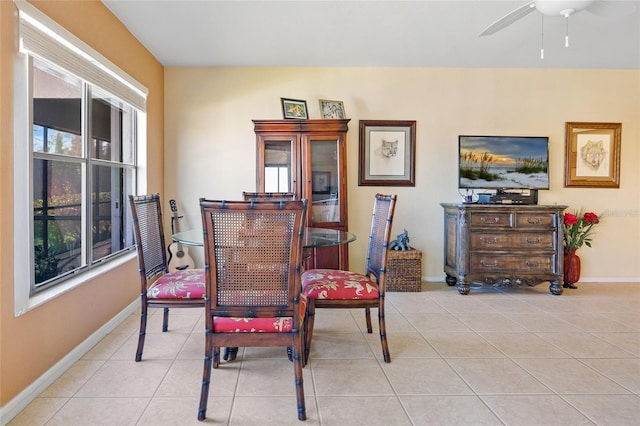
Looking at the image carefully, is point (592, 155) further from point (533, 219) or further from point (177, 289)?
point (177, 289)

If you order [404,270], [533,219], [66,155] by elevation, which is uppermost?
[66,155]

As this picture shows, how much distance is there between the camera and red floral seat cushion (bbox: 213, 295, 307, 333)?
1718 millimetres

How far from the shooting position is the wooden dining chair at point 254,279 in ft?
5.42

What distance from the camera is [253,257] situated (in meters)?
1.68

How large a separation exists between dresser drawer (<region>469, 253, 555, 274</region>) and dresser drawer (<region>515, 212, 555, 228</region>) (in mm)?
313

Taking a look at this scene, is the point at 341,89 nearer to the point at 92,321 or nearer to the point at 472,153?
the point at 472,153

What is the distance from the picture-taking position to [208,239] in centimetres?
165

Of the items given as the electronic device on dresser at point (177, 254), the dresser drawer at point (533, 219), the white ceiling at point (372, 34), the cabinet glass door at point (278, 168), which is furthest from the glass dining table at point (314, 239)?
the dresser drawer at point (533, 219)

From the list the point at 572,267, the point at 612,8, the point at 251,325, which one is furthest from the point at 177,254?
the point at 572,267

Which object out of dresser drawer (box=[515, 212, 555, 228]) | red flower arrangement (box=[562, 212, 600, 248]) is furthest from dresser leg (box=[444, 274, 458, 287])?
red flower arrangement (box=[562, 212, 600, 248])

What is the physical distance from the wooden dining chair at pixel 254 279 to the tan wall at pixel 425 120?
2.61 m

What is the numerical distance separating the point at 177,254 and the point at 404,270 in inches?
94.7

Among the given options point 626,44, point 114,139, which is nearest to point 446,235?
point 626,44

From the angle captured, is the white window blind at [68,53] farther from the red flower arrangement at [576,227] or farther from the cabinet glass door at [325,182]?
the red flower arrangement at [576,227]
